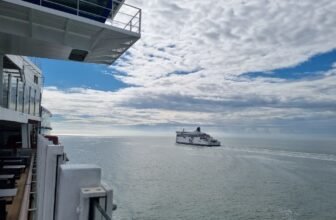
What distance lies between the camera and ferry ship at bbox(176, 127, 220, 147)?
108 metres

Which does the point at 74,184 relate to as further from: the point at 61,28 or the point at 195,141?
the point at 195,141

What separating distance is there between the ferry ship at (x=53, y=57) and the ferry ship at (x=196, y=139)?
94910 millimetres

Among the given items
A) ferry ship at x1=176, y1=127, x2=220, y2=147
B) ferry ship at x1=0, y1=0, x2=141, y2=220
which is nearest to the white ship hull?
ferry ship at x1=176, y1=127, x2=220, y2=147

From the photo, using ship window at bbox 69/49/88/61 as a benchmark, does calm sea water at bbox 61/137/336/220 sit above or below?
below

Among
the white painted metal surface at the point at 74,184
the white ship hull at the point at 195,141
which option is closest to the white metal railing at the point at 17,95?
the white painted metal surface at the point at 74,184

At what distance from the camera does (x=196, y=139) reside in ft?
370

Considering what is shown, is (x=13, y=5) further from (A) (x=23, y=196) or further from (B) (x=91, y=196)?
(B) (x=91, y=196)

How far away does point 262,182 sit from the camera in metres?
39.1

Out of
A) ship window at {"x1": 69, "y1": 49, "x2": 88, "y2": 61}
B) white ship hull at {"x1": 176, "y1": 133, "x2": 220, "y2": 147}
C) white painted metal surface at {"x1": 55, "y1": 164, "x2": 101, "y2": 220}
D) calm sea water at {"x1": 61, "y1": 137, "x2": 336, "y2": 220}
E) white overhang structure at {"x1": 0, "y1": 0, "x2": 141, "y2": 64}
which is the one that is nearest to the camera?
white painted metal surface at {"x1": 55, "y1": 164, "x2": 101, "y2": 220}

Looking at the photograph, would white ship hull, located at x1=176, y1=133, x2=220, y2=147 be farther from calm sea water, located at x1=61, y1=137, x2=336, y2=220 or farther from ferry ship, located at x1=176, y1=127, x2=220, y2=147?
calm sea water, located at x1=61, y1=137, x2=336, y2=220

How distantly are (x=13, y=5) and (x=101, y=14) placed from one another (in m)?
3.03

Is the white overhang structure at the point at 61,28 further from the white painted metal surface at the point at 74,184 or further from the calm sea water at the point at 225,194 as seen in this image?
the calm sea water at the point at 225,194

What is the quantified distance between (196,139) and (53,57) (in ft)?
334

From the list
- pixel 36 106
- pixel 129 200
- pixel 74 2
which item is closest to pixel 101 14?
pixel 74 2
